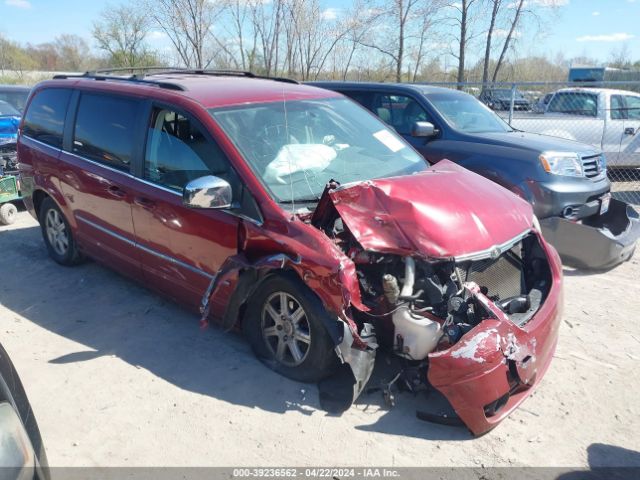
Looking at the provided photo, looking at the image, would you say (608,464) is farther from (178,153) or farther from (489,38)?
(489,38)

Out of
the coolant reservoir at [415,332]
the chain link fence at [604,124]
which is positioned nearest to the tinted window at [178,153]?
the coolant reservoir at [415,332]

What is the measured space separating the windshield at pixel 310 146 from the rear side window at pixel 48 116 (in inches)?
90.5

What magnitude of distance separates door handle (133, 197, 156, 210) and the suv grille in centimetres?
481

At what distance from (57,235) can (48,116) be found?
1227 mm

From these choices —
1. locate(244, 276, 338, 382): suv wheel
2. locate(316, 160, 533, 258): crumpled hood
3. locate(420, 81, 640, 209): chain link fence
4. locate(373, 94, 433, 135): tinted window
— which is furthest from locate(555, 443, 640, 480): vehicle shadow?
locate(420, 81, 640, 209): chain link fence

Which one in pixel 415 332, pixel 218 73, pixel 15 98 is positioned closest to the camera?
pixel 415 332

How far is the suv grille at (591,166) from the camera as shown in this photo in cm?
618

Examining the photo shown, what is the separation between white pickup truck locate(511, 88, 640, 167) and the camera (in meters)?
10.3

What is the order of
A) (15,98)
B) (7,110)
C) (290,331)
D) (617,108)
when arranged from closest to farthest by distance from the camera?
(290,331)
(7,110)
(15,98)
(617,108)

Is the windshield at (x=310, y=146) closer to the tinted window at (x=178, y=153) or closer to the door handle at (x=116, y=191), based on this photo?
the tinted window at (x=178, y=153)

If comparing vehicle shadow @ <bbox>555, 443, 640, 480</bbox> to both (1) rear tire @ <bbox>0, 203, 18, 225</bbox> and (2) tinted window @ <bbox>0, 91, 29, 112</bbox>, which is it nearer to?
(1) rear tire @ <bbox>0, 203, 18, 225</bbox>

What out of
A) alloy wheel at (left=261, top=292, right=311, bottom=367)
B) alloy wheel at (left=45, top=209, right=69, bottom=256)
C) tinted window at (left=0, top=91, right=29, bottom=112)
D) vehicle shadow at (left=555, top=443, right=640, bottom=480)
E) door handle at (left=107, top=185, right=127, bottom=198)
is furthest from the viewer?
tinted window at (left=0, top=91, right=29, bottom=112)

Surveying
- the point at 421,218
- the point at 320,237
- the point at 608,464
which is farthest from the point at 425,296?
the point at 608,464

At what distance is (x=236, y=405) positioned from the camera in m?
3.39
